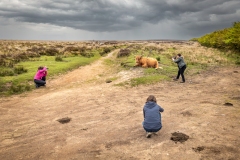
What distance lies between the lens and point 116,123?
8.63 metres

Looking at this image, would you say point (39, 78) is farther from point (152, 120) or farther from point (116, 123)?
point (152, 120)

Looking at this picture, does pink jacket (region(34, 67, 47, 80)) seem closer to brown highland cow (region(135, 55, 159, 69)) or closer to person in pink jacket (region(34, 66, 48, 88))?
person in pink jacket (region(34, 66, 48, 88))

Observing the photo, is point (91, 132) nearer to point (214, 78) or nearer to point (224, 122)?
point (224, 122)

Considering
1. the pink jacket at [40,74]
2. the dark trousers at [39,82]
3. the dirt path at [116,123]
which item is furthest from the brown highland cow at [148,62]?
the dark trousers at [39,82]

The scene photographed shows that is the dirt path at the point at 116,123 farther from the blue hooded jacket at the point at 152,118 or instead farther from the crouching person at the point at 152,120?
the blue hooded jacket at the point at 152,118

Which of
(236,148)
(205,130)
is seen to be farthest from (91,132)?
(236,148)

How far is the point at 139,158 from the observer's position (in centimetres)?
595

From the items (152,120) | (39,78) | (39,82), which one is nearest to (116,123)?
(152,120)

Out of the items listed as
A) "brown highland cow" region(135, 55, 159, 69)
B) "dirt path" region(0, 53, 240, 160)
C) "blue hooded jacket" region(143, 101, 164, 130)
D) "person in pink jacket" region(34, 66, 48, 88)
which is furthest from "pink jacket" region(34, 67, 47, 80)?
"blue hooded jacket" region(143, 101, 164, 130)

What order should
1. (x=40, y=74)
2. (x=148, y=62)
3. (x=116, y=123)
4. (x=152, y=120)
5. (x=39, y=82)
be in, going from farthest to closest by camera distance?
(x=148, y=62) → (x=40, y=74) → (x=39, y=82) → (x=116, y=123) → (x=152, y=120)

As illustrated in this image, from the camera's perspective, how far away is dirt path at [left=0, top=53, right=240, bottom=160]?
636 cm

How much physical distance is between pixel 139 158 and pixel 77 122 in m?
3.76

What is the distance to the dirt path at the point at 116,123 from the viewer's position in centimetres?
636

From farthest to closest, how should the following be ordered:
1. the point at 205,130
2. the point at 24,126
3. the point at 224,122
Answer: the point at 24,126, the point at 224,122, the point at 205,130
